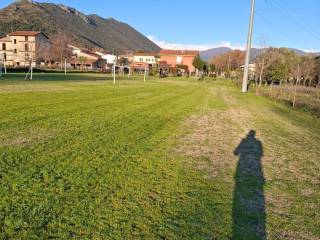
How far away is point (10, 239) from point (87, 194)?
1.24 meters

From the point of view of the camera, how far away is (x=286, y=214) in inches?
169

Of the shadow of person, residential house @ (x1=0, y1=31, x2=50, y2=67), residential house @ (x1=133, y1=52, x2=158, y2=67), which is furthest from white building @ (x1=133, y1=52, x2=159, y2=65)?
the shadow of person

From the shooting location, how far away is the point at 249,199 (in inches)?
184

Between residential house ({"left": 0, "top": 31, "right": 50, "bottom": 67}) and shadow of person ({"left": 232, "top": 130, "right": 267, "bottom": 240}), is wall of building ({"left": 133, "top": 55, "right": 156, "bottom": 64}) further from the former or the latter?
shadow of person ({"left": 232, "top": 130, "right": 267, "bottom": 240})

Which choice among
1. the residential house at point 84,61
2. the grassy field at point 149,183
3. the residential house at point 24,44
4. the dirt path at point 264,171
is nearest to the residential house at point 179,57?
the residential house at point 84,61

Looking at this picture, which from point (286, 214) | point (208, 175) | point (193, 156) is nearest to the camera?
point (286, 214)

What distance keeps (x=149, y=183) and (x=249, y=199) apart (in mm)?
1418

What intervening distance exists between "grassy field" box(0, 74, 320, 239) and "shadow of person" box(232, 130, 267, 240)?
1cm

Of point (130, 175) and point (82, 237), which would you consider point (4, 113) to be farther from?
point (82, 237)

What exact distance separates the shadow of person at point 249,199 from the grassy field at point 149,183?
0.01 meters

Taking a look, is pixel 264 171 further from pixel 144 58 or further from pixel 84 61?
pixel 144 58

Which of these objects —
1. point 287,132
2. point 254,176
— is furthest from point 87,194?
point 287,132

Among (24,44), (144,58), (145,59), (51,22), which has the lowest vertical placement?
(145,59)

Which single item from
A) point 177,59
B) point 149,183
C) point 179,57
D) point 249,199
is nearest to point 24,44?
point 177,59
